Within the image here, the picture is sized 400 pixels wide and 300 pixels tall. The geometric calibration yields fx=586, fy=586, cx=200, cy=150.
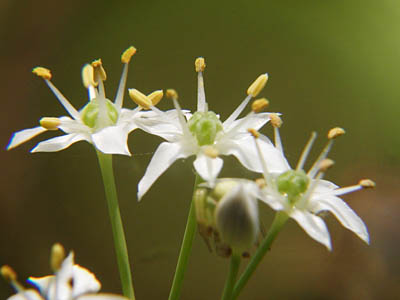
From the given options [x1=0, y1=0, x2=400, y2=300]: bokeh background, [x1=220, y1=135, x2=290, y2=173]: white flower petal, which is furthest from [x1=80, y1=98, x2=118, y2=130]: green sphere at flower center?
[x1=0, y1=0, x2=400, y2=300]: bokeh background

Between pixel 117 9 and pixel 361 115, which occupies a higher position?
pixel 117 9

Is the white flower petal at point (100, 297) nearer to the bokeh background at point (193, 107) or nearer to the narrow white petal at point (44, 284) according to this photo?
the narrow white petal at point (44, 284)

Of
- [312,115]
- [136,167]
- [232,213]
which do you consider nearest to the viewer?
[232,213]

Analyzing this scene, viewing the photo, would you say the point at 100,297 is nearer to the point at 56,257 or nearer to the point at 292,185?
the point at 56,257

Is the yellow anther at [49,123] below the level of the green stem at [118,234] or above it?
above

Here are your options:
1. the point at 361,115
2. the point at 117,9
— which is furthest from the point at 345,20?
the point at 117,9

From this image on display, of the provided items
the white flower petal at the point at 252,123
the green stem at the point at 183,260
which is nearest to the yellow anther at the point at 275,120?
the white flower petal at the point at 252,123

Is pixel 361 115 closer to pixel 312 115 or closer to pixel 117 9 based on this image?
pixel 312 115
